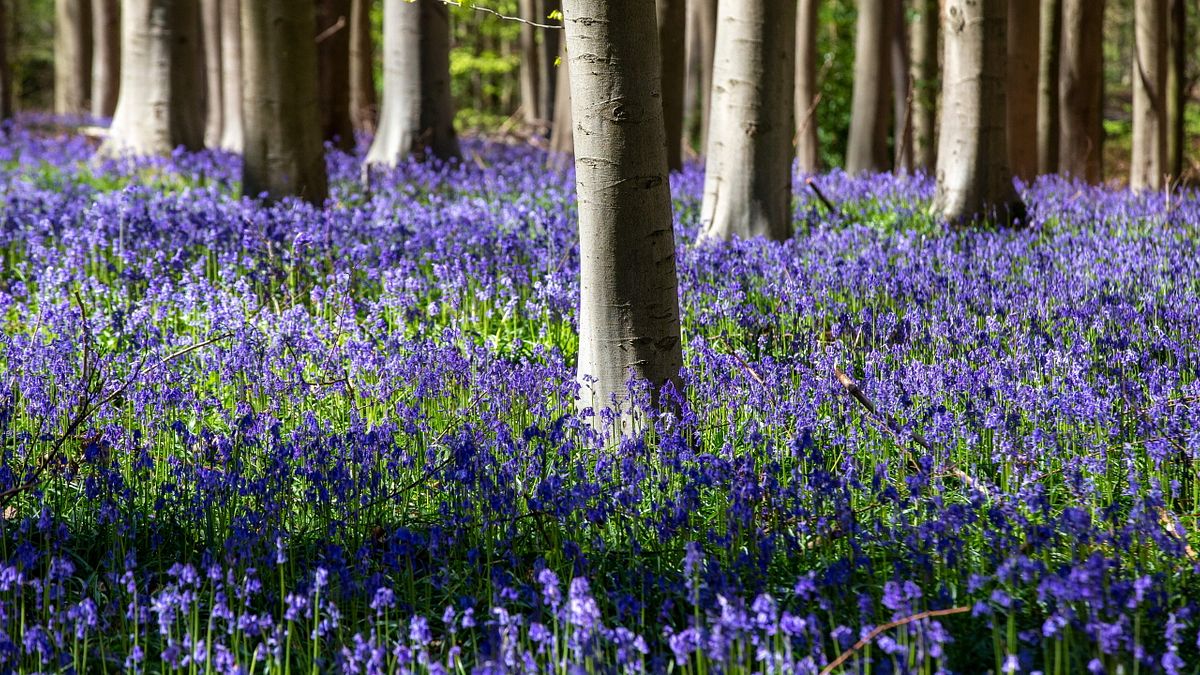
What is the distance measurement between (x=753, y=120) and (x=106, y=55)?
18.9 metres

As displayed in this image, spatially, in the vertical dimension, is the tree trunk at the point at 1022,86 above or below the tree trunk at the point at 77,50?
below

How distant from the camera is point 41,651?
2.73m

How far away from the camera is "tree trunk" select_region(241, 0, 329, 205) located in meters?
9.28

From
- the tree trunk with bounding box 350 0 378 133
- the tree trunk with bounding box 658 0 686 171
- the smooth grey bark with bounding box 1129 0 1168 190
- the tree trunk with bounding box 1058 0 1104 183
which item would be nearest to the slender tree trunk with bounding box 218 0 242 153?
the tree trunk with bounding box 350 0 378 133

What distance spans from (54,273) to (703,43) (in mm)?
12982

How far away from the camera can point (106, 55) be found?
2303 cm

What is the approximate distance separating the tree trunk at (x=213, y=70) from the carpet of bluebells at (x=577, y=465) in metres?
11.2

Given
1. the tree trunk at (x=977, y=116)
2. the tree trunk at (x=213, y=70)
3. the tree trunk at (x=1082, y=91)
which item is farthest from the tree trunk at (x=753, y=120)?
the tree trunk at (x=213, y=70)

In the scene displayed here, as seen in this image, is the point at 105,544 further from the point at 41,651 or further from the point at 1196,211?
the point at 1196,211

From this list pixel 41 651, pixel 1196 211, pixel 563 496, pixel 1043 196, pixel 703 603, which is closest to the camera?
pixel 41 651

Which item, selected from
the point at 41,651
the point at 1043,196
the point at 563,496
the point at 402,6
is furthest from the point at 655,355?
the point at 402,6

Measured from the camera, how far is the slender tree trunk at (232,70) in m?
14.0

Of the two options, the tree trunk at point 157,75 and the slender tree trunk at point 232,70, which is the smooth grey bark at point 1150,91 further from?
the tree trunk at point 157,75

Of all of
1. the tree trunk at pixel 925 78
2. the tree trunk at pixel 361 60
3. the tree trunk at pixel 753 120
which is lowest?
the tree trunk at pixel 753 120
